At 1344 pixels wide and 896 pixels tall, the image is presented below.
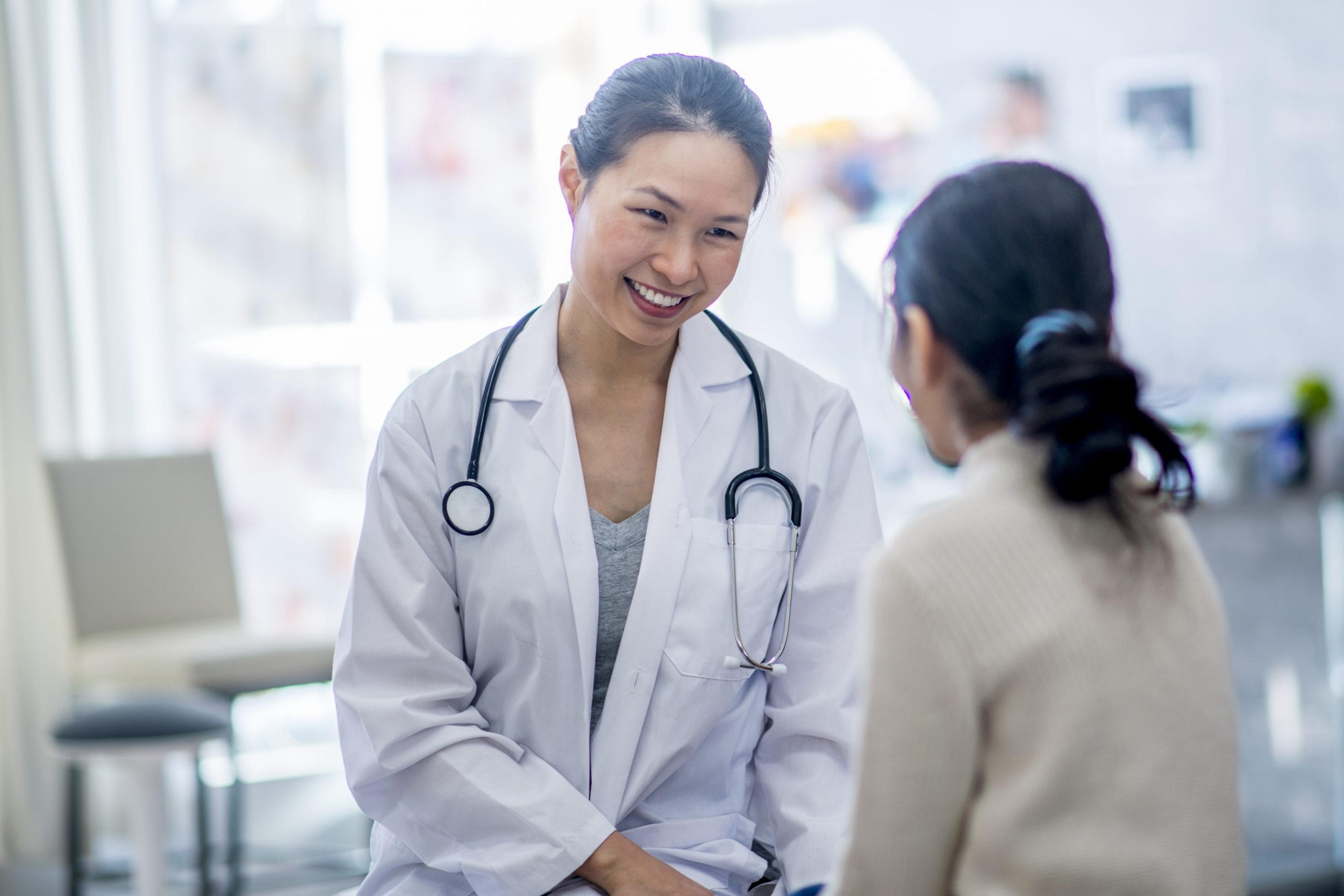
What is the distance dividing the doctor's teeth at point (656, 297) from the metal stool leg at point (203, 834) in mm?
1670

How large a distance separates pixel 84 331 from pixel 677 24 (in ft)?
6.10

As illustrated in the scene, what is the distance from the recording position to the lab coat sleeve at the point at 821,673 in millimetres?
1208

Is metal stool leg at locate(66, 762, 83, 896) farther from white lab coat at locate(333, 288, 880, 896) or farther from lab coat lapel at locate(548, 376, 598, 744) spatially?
lab coat lapel at locate(548, 376, 598, 744)

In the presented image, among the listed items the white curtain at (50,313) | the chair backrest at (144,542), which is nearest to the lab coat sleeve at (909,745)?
the chair backrest at (144,542)

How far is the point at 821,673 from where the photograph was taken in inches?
49.9

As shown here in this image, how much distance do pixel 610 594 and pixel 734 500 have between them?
0.15m

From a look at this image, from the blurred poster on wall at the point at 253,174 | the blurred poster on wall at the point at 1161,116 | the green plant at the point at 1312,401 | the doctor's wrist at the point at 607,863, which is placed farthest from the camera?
the blurred poster on wall at the point at 253,174

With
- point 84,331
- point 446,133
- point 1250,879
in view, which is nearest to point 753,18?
point 446,133

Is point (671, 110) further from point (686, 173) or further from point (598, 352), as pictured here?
point (598, 352)

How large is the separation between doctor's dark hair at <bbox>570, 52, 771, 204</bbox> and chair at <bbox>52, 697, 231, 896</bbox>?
1.36 meters

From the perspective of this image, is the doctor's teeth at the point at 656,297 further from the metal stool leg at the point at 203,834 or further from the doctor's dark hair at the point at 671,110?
the metal stool leg at the point at 203,834

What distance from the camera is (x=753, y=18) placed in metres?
3.71

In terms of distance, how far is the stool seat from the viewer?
2.10 meters

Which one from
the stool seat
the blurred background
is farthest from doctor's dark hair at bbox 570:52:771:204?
the blurred background
